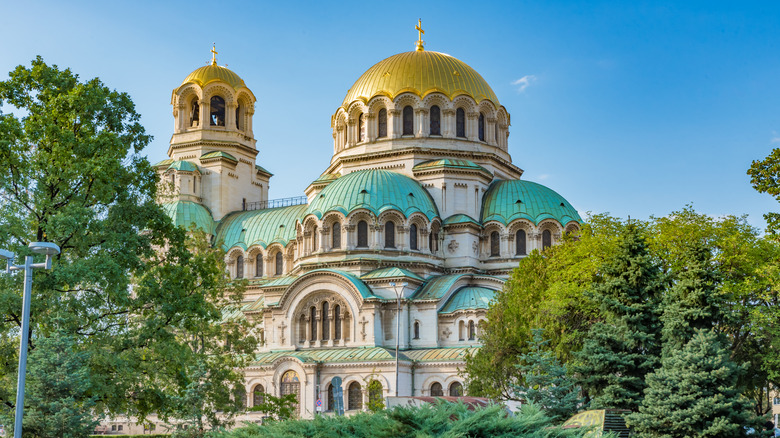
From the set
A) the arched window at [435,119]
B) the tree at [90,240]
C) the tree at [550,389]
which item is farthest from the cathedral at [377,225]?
the tree at [90,240]

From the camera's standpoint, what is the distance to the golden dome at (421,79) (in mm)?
53469

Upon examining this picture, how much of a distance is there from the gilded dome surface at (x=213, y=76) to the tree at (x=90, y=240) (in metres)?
37.9

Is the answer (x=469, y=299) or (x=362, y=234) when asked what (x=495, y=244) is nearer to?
(x=469, y=299)

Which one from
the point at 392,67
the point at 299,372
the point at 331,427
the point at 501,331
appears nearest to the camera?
the point at 331,427

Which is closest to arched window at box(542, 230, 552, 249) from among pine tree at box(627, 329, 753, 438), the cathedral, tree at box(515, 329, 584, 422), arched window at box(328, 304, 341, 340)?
the cathedral

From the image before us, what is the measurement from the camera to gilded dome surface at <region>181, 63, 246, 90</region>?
199 feet

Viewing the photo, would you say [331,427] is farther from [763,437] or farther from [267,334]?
[267,334]

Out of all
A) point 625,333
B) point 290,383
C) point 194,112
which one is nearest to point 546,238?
point 290,383

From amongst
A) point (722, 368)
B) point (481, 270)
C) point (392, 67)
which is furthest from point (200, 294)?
point (392, 67)

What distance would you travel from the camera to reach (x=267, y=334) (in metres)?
48.1

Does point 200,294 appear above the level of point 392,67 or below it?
below

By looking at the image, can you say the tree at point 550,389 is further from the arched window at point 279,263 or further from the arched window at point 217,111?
the arched window at point 217,111

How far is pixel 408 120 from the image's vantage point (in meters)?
53.8

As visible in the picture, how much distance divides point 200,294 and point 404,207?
25.4 meters
